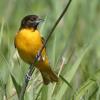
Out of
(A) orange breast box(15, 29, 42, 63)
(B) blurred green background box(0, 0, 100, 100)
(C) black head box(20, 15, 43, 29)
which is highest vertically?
(C) black head box(20, 15, 43, 29)

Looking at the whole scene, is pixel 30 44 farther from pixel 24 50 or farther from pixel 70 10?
pixel 70 10

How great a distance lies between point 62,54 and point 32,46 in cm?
24

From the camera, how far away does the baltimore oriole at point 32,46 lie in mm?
5379

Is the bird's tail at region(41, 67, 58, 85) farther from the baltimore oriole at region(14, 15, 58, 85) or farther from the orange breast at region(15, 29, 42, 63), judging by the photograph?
the orange breast at region(15, 29, 42, 63)

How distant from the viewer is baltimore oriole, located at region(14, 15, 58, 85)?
5.38m

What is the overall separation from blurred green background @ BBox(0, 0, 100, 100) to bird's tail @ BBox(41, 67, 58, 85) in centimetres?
4

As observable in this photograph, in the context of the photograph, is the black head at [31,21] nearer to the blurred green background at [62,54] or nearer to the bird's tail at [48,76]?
the blurred green background at [62,54]

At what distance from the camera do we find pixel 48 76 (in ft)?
17.6

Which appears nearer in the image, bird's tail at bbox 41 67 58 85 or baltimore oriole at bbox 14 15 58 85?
bird's tail at bbox 41 67 58 85

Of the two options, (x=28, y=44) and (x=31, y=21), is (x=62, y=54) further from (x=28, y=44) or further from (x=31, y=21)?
(x=31, y=21)

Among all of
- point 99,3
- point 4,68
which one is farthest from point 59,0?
point 4,68

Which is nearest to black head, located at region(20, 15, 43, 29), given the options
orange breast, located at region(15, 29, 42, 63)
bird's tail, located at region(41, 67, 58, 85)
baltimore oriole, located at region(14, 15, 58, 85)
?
baltimore oriole, located at region(14, 15, 58, 85)

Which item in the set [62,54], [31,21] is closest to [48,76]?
[62,54]

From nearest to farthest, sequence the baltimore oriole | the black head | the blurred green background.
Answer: the blurred green background → the baltimore oriole → the black head
